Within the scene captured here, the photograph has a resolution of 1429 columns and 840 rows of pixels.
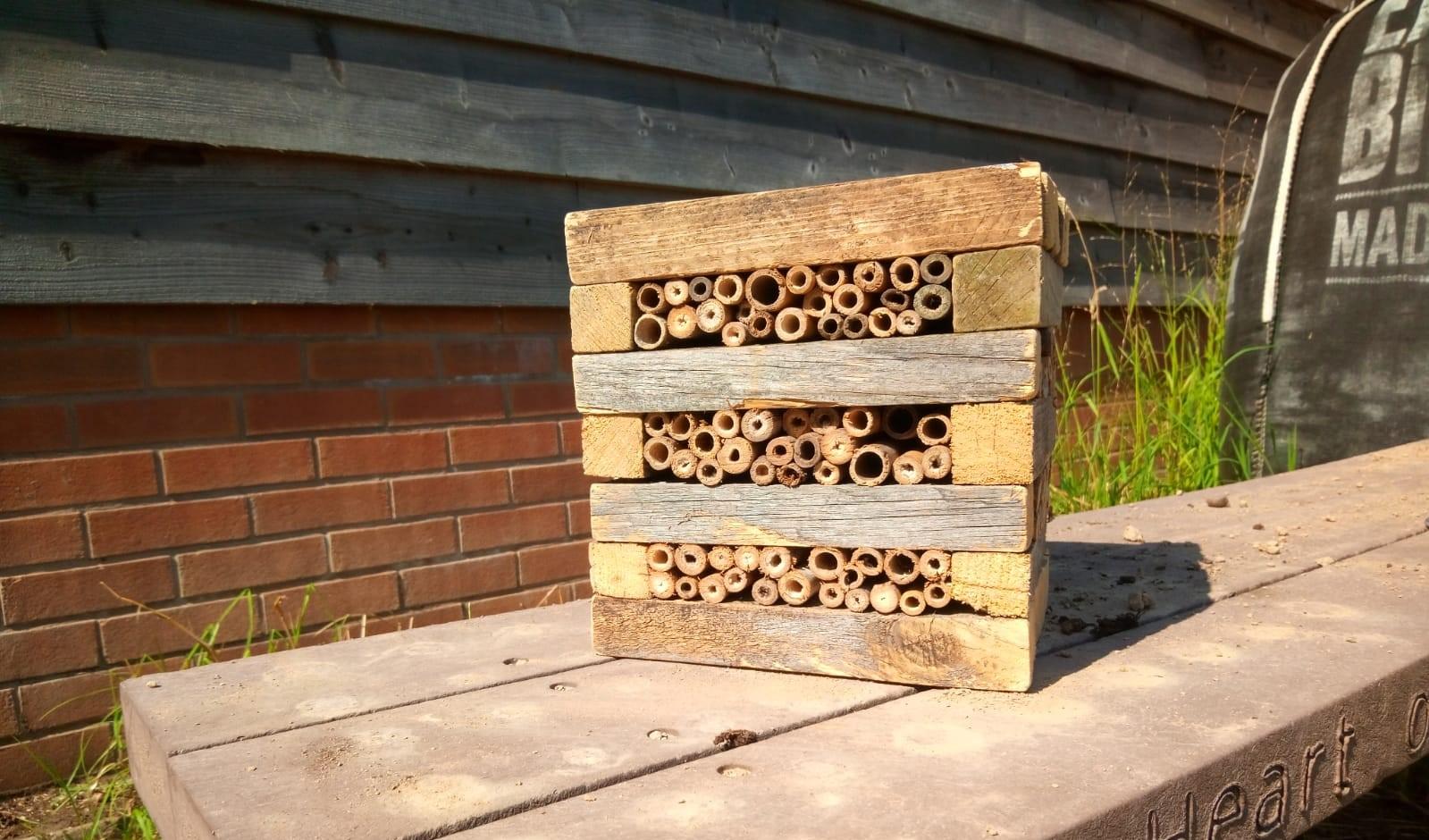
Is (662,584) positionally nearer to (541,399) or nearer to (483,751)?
(483,751)

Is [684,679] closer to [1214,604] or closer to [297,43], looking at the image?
[1214,604]

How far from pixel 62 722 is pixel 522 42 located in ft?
5.45

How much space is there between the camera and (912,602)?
3.96 ft

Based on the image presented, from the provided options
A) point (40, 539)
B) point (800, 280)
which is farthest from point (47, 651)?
point (800, 280)

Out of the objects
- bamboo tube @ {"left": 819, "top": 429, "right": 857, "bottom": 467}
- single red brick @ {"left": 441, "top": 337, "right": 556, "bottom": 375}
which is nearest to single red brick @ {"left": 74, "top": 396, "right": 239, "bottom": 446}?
single red brick @ {"left": 441, "top": 337, "right": 556, "bottom": 375}

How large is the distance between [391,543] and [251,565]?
30 centimetres

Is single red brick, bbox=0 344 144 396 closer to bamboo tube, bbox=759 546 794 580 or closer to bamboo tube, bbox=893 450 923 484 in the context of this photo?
bamboo tube, bbox=759 546 794 580

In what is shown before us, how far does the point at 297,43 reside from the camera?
2.01 m

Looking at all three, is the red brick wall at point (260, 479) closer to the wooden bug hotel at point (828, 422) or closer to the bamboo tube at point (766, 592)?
the wooden bug hotel at point (828, 422)

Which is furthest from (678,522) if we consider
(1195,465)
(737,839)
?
(1195,465)

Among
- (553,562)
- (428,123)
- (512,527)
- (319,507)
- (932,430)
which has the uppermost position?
(428,123)

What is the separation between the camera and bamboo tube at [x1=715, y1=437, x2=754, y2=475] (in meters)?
1.28

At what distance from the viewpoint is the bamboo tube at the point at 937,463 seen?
118cm

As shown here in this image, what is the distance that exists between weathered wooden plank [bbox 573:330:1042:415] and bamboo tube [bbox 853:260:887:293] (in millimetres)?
65
